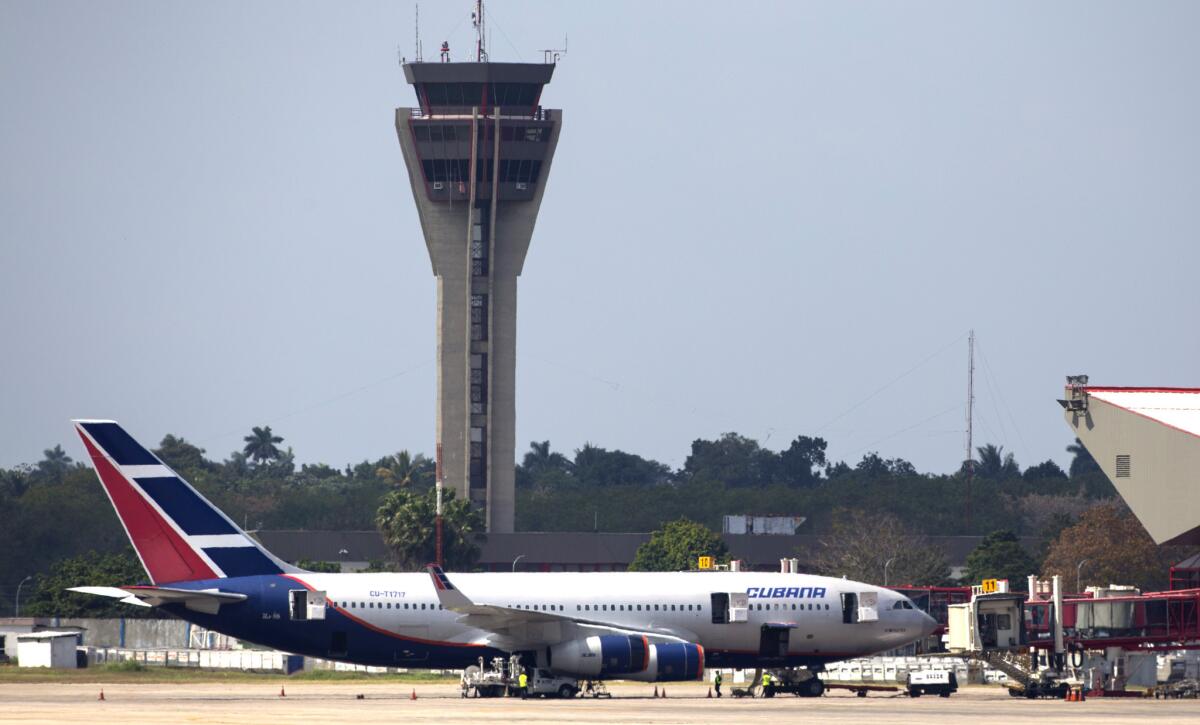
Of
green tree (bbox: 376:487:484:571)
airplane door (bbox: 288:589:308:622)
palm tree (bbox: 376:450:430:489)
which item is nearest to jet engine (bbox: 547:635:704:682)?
airplane door (bbox: 288:589:308:622)

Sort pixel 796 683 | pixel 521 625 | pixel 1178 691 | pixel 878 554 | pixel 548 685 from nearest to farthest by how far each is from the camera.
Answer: pixel 521 625
pixel 548 685
pixel 1178 691
pixel 796 683
pixel 878 554

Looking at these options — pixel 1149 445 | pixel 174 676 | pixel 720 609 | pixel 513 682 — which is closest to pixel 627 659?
pixel 513 682

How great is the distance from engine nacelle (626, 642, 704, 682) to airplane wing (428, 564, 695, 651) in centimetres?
80

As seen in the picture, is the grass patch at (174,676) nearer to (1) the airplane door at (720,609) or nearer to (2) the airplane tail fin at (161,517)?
(2) the airplane tail fin at (161,517)

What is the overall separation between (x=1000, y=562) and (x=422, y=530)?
36.5 metres

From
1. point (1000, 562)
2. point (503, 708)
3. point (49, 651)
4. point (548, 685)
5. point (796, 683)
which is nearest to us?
point (503, 708)

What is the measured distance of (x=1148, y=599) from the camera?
65188 millimetres

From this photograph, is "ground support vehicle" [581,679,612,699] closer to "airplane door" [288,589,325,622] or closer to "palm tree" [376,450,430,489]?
"airplane door" [288,589,325,622]

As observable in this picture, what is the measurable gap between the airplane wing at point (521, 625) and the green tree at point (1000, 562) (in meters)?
66.8

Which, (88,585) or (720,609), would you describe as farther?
(88,585)

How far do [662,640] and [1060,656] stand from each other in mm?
13223

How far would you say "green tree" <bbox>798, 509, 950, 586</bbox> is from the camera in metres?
127

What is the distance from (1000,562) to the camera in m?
127

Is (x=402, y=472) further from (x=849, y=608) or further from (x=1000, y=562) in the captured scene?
(x=849, y=608)
